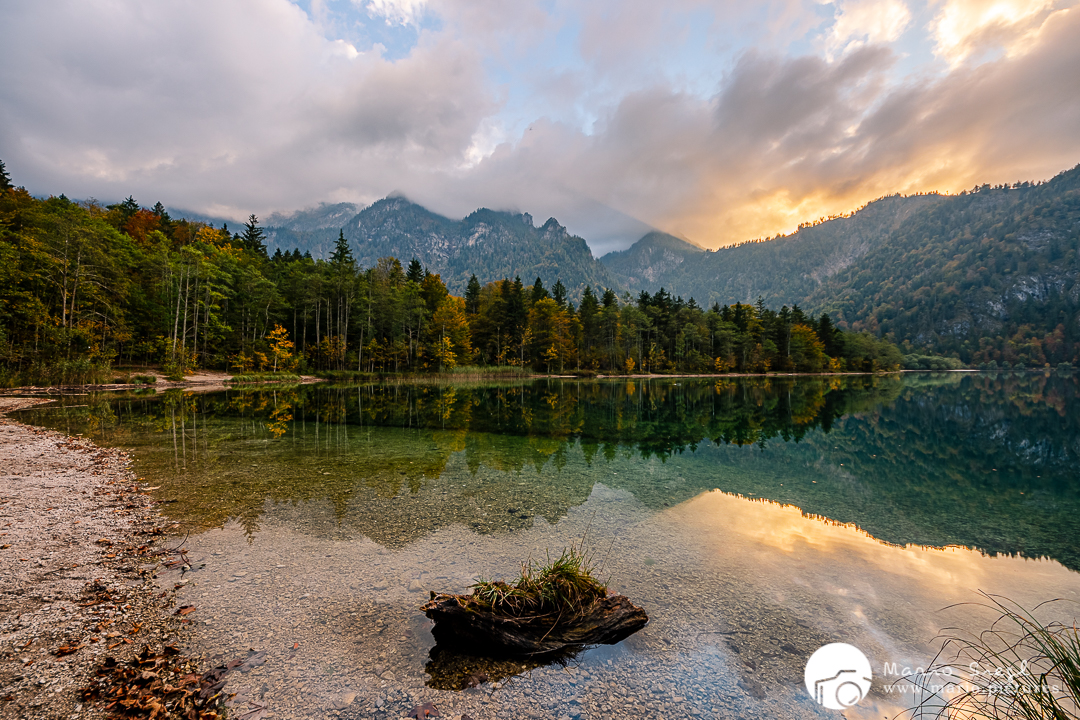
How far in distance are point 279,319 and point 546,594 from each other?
62.5m

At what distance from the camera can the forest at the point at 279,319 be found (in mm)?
32938

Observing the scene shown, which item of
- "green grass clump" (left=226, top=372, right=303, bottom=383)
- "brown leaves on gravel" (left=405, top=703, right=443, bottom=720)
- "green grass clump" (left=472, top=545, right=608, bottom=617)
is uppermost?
"green grass clump" (left=226, top=372, right=303, bottom=383)

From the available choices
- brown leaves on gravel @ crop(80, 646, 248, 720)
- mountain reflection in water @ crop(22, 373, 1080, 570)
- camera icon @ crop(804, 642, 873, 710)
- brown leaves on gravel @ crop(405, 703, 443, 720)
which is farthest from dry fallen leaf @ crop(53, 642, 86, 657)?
camera icon @ crop(804, 642, 873, 710)

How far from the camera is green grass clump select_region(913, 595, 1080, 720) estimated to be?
8.86 feet

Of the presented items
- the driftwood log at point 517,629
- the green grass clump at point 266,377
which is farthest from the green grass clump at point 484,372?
the driftwood log at point 517,629

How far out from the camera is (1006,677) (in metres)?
3.50

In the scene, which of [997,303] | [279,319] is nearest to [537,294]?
[279,319]

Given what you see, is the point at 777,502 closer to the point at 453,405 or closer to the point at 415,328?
the point at 453,405

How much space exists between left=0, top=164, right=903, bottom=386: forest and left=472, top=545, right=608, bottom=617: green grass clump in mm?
42155

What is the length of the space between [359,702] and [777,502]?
9106mm

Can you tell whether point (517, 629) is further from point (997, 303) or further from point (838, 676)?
point (997, 303)

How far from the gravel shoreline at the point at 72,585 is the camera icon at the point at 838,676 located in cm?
569

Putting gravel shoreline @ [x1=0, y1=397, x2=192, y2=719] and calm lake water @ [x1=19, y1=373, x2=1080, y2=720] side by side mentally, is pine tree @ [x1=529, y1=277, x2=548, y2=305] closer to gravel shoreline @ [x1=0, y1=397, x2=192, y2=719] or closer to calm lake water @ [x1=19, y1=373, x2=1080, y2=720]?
calm lake water @ [x1=19, y1=373, x2=1080, y2=720]

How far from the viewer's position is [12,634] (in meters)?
3.87
